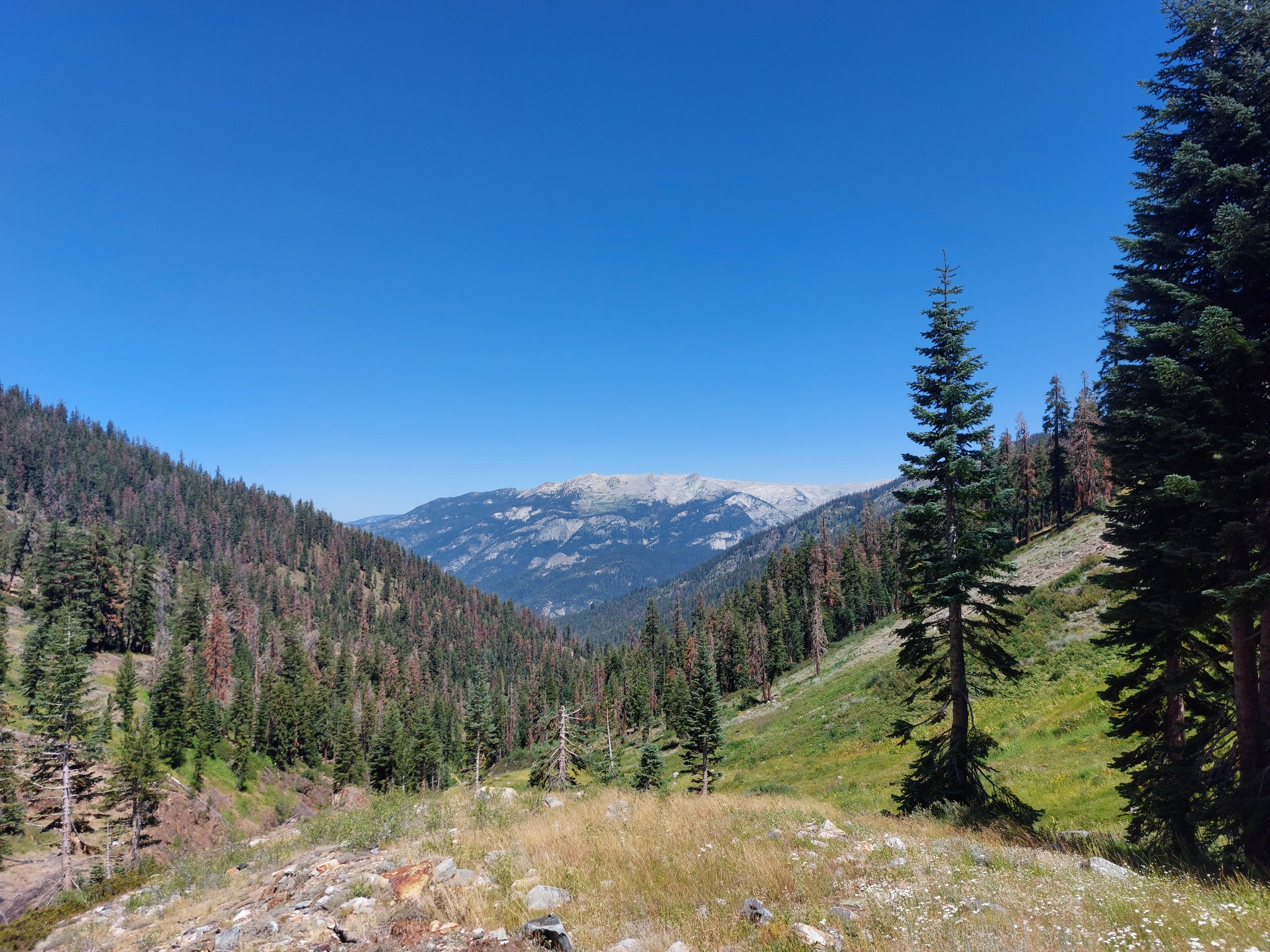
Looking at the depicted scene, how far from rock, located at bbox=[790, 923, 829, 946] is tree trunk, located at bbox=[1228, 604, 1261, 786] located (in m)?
8.61

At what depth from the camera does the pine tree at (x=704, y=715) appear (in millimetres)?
36250

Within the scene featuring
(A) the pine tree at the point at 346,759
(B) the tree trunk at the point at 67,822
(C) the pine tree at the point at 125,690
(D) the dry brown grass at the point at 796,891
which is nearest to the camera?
(D) the dry brown grass at the point at 796,891

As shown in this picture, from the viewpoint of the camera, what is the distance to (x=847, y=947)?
233 inches

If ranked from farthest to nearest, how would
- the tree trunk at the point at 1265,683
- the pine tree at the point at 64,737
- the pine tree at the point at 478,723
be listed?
1. the pine tree at the point at 478,723
2. the pine tree at the point at 64,737
3. the tree trunk at the point at 1265,683

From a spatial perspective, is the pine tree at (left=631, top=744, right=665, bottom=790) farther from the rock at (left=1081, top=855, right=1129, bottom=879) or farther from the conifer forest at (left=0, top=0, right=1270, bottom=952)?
the rock at (left=1081, top=855, right=1129, bottom=879)

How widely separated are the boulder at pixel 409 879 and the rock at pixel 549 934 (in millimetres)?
2865

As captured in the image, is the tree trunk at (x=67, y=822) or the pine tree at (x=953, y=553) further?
the tree trunk at (x=67, y=822)

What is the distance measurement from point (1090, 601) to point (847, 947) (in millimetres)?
35072

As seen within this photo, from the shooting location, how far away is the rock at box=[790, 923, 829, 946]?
6.05m

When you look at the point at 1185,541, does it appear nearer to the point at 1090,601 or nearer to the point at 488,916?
the point at 488,916

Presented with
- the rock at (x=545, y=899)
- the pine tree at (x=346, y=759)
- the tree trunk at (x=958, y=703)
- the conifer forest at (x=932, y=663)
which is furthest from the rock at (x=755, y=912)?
the pine tree at (x=346, y=759)

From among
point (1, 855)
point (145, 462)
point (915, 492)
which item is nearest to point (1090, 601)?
point (915, 492)

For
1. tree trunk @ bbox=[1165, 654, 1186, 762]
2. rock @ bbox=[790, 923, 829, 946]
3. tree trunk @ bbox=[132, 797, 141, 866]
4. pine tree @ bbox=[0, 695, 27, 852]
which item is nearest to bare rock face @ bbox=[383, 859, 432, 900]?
rock @ bbox=[790, 923, 829, 946]

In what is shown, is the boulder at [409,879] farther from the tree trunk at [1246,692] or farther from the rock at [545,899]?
the tree trunk at [1246,692]
